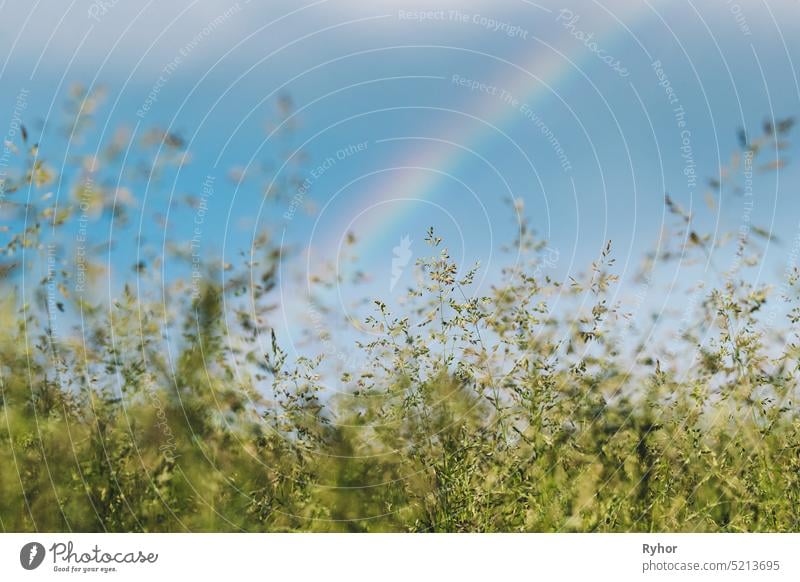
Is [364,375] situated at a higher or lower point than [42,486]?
higher

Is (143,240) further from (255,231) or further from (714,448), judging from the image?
(714,448)

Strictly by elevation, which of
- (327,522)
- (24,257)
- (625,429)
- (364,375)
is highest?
(24,257)

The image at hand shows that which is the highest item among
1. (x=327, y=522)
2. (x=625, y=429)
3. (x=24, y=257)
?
(x=24, y=257)

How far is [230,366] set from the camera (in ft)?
19.5

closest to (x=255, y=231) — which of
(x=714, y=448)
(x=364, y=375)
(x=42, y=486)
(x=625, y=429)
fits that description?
(x=364, y=375)

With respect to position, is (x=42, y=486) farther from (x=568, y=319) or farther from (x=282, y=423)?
(x=568, y=319)

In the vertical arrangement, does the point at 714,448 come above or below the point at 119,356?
below

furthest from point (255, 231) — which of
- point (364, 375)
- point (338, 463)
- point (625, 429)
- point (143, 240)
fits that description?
point (625, 429)

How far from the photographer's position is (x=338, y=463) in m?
5.91

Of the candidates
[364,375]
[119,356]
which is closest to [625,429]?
[364,375]

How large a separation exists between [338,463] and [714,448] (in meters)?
2.17

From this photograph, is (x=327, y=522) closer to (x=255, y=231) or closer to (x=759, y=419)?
(x=255, y=231)

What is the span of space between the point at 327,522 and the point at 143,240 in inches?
77.1

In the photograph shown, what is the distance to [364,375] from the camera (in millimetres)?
5965
